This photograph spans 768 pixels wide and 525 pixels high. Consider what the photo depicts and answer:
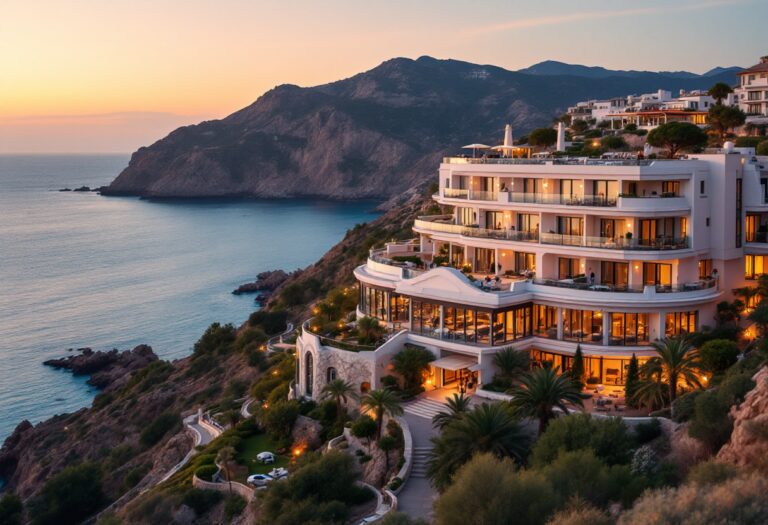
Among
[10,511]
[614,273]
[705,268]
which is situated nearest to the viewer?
[614,273]

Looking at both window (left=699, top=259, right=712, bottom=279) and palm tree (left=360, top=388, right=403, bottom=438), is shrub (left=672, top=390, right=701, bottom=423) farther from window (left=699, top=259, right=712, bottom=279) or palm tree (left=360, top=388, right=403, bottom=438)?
window (left=699, top=259, right=712, bottom=279)

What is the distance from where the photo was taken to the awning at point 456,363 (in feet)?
120

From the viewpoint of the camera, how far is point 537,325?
38.5 metres

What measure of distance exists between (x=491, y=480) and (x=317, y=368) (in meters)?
21.3

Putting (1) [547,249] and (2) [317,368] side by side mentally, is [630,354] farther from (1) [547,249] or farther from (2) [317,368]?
(2) [317,368]

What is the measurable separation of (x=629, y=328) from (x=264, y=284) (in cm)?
8678

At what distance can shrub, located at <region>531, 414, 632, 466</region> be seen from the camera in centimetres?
2502

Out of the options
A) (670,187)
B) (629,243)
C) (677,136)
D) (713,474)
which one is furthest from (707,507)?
Answer: (677,136)

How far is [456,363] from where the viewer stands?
1464 inches

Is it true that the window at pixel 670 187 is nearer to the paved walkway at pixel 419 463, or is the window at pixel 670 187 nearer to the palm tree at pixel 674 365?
the palm tree at pixel 674 365

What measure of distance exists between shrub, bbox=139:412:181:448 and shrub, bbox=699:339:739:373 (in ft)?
113

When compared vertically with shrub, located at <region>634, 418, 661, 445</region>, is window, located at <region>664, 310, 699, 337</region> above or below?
above

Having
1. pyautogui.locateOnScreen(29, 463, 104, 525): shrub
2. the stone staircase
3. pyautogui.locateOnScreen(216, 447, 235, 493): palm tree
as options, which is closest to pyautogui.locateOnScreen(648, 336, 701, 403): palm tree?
the stone staircase

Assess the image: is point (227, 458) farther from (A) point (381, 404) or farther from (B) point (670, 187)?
(B) point (670, 187)
